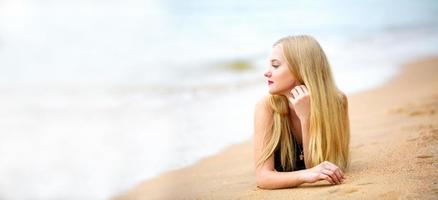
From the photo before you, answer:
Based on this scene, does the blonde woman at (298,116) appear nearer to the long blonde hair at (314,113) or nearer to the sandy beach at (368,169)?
the long blonde hair at (314,113)

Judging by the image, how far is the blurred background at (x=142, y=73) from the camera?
406cm

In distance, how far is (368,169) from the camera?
296 centimetres

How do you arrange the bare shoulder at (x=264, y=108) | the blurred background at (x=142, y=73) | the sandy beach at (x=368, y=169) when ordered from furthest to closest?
1. the blurred background at (x=142, y=73)
2. the bare shoulder at (x=264, y=108)
3. the sandy beach at (x=368, y=169)

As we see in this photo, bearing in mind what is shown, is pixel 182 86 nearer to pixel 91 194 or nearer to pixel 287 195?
pixel 91 194

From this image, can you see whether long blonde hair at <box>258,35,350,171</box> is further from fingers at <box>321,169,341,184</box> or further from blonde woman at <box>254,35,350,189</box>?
fingers at <box>321,169,341,184</box>

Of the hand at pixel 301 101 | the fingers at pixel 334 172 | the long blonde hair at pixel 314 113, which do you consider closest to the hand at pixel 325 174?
the fingers at pixel 334 172

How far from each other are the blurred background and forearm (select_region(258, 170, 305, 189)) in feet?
3.13

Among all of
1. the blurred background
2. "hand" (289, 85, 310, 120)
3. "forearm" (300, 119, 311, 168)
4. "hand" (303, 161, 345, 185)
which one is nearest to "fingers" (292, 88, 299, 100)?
"hand" (289, 85, 310, 120)

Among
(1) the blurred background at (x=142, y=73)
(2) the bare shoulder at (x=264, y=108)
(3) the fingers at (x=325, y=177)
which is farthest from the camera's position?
(1) the blurred background at (x=142, y=73)

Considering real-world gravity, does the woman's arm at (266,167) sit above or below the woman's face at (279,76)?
below

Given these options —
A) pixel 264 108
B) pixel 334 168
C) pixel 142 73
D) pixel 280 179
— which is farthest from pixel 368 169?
pixel 142 73

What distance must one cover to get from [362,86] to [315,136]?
421cm

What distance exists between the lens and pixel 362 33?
47.3 ft

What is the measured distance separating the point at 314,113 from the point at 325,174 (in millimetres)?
298
